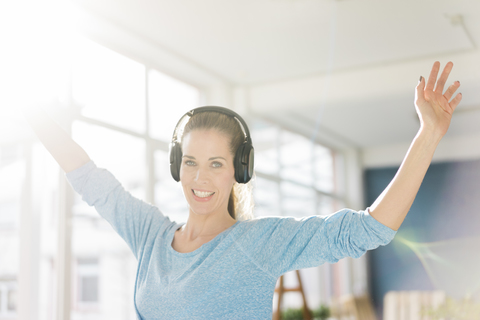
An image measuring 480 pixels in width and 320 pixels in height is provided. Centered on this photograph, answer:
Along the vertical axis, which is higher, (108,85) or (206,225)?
(108,85)

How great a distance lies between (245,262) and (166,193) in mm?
3082

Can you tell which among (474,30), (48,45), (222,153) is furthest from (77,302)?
(474,30)

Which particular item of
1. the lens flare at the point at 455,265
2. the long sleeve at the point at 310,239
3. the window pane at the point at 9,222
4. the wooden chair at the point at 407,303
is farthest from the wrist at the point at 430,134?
the lens flare at the point at 455,265

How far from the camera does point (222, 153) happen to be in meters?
1.14

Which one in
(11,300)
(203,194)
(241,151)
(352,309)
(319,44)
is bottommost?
(352,309)

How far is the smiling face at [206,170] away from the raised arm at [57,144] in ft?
0.97

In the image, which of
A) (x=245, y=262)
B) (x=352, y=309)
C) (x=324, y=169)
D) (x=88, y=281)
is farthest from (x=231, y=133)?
(x=324, y=169)

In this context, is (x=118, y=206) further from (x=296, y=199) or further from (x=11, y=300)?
(x=296, y=199)

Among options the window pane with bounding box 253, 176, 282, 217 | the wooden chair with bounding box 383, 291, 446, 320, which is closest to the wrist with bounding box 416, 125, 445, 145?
the wooden chair with bounding box 383, 291, 446, 320

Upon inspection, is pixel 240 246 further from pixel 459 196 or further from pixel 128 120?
pixel 459 196

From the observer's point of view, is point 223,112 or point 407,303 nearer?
point 223,112

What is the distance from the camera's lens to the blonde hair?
3.79 ft

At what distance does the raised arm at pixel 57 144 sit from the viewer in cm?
124

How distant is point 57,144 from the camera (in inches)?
49.1
